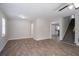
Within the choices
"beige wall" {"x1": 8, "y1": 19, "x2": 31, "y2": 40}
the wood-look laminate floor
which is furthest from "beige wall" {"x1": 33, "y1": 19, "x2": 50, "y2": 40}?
the wood-look laminate floor

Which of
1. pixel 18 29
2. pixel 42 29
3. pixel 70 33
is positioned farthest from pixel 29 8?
pixel 18 29

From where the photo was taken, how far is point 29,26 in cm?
712

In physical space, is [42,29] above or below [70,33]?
above

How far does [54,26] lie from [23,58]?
959 cm

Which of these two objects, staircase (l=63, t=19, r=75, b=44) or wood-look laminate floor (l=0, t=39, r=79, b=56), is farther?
staircase (l=63, t=19, r=75, b=44)

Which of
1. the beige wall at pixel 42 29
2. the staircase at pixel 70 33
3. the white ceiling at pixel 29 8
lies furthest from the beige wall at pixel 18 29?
the staircase at pixel 70 33

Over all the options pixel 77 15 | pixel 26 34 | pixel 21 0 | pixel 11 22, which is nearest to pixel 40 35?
pixel 26 34

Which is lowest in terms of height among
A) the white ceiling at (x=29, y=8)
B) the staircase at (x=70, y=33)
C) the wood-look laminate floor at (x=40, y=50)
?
the wood-look laminate floor at (x=40, y=50)

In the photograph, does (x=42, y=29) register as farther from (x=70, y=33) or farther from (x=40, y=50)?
(x=40, y=50)

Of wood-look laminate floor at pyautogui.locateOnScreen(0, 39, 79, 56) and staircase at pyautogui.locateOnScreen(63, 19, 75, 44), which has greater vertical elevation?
staircase at pyautogui.locateOnScreen(63, 19, 75, 44)

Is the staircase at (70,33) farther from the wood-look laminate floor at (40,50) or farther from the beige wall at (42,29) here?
the beige wall at (42,29)

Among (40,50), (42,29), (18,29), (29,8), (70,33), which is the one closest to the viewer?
(29,8)

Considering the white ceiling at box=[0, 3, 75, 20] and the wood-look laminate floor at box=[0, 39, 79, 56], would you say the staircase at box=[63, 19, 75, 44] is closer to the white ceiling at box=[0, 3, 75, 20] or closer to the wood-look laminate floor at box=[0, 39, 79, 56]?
the wood-look laminate floor at box=[0, 39, 79, 56]

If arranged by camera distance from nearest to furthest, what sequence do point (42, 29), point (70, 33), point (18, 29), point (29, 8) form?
point (29, 8), point (70, 33), point (42, 29), point (18, 29)
